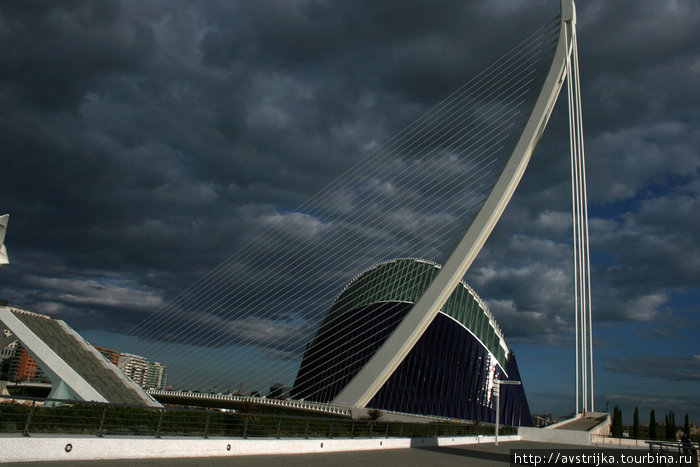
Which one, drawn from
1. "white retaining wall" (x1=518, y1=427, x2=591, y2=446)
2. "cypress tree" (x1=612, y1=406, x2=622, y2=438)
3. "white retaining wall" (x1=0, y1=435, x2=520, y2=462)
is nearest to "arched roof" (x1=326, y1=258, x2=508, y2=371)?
"cypress tree" (x1=612, y1=406, x2=622, y2=438)

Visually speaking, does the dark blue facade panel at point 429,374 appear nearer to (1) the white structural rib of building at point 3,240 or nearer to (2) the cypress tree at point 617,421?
(2) the cypress tree at point 617,421

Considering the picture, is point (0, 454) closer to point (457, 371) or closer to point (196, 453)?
point (196, 453)

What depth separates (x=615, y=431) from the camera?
40750 millimetres

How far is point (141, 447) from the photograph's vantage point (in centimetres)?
960

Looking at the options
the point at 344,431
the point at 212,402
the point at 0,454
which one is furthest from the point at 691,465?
the point at 212,402

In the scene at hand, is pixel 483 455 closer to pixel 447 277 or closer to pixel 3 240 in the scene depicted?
pixel 447 277

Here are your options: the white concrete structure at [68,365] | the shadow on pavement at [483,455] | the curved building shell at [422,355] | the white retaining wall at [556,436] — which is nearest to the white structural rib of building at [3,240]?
the white concrete structure at [68,365]

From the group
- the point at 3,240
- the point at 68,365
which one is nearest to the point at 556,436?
the point at 68,365

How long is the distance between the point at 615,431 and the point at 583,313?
14.3m

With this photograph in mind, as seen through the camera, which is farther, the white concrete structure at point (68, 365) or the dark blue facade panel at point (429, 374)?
the dark blue facade panel at point (429, 374)

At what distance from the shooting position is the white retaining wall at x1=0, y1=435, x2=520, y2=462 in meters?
7.96

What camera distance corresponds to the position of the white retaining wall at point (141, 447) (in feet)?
26.1

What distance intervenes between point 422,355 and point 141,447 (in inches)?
1444

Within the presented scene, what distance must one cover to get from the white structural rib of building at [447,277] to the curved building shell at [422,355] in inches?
670
